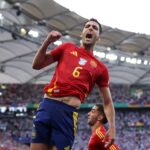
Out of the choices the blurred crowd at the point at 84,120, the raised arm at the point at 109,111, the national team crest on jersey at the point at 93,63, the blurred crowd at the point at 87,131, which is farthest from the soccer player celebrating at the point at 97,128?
the blurred crowd at the point at 84,120

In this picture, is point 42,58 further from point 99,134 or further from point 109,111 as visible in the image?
point 99,134

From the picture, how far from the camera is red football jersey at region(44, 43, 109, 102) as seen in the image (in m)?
4.20

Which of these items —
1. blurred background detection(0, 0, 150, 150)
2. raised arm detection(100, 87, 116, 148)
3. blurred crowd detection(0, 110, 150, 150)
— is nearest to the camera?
raised arm detection(100, 87, 116, 148)

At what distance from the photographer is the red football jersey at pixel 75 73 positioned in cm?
420

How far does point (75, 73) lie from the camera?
427 centimetres

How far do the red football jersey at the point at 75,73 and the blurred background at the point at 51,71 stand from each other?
86.2ft

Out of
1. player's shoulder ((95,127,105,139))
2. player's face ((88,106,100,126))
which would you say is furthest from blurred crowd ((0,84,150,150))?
player's shoulder ((95,127,105,139))

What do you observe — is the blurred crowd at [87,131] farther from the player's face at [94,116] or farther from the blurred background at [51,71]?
the player's face at [94,116]

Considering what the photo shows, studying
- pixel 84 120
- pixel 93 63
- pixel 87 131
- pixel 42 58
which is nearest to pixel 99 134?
pixel 93 63

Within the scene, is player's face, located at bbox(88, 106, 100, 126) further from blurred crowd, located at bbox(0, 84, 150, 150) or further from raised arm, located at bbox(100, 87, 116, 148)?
blurred crowd, located at bbox(0, 84, 150, 150)

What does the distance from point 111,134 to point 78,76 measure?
2.55 ft

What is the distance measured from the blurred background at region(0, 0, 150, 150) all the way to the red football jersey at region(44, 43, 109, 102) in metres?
26.3

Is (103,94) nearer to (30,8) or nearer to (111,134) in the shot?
(111,134)

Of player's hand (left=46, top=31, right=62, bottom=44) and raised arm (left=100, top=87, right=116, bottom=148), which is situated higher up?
player's hand (left=46, top=31, right=62, bottom=44)
